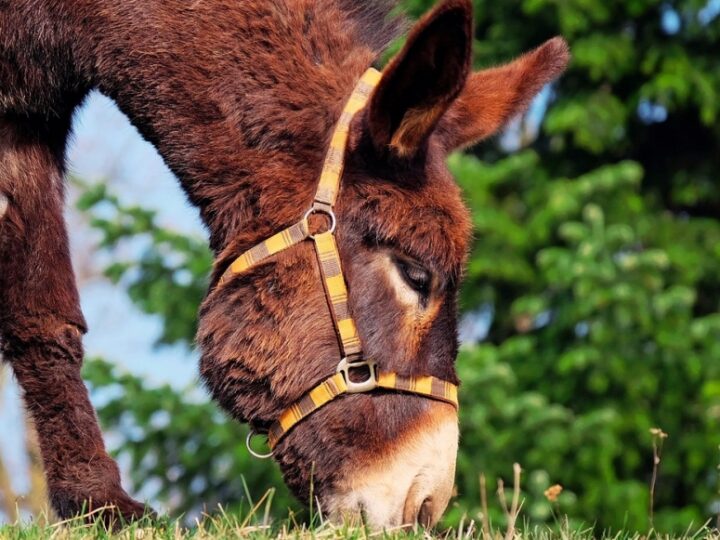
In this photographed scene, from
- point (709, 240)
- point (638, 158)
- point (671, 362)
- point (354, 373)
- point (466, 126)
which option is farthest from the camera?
point (638, 158)

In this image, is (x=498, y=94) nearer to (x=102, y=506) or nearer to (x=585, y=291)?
(x=102, y=506)

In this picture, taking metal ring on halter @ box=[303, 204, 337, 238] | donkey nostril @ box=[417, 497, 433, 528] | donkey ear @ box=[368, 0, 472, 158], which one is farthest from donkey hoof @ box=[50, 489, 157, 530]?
donkey ear @ box=[368, 0, 472, 158]

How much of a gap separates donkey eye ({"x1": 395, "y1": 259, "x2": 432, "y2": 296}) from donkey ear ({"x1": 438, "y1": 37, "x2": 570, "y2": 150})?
61 cm

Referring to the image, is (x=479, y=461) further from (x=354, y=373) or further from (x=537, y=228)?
(x=354, y=373)

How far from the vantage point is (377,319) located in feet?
12.3

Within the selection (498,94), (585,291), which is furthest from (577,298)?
(498,94)

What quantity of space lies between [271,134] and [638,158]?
666 centimetres

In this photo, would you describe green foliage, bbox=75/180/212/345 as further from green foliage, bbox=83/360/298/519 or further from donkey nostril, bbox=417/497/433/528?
donkey nostril, bbox=417/497/433/528

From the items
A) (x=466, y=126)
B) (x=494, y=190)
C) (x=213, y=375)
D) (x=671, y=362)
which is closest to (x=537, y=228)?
(x=494, y=190)

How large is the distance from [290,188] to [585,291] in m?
4.53

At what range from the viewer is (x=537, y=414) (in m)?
7.92

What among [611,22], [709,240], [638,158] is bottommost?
[709,240]

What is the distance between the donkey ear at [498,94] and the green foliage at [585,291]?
11.6 ft

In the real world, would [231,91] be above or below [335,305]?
above
